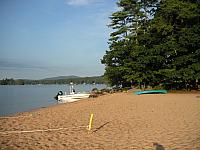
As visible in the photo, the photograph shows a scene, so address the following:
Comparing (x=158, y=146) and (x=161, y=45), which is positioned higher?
(x=161, y=45)

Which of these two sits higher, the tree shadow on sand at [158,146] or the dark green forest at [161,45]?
the dark green forest at [161,45]

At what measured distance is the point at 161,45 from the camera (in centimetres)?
3694

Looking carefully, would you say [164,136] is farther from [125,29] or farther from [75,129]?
[125,29]

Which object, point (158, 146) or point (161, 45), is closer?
point (158, 146)

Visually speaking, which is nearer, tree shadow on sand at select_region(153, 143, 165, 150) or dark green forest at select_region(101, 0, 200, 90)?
tree shadow on sand at select_region(153, 143, 165, 150)

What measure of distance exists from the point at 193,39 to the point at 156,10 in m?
10.9

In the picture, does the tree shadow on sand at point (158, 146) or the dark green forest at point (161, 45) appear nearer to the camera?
the tree shadow on sand at point (158, 146)

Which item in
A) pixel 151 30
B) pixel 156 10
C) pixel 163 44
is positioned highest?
pixel 156 10

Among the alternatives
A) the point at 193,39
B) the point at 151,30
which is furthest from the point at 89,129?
the point at 151,30

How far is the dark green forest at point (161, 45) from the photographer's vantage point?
3525 cm

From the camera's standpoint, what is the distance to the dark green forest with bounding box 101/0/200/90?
35.2m

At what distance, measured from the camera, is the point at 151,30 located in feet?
135

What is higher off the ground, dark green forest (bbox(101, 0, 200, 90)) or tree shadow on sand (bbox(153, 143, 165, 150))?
dark green forest (bbox(101, 0, 200, 90))

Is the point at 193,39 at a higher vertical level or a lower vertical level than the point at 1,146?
higher
